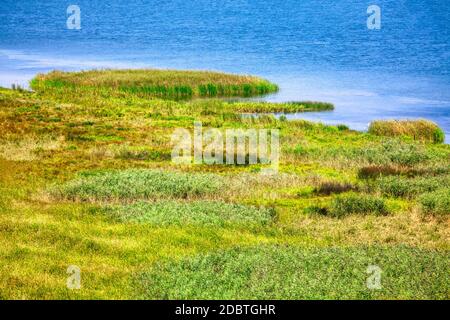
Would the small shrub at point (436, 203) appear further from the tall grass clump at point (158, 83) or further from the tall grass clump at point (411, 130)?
the tall grass clump at point (158, 83)

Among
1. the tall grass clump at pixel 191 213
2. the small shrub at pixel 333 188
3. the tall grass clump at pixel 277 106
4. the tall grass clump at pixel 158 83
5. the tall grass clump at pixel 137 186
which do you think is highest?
the tall grass clump at pixel 158 83

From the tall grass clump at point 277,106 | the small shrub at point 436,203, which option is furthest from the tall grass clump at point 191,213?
the tall grass clump at point 277,106

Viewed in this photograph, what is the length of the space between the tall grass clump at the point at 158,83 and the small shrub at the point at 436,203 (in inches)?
2115

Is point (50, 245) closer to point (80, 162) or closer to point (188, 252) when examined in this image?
point (188, 252)

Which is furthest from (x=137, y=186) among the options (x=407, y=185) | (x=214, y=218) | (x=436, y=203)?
(x=436, y=203)

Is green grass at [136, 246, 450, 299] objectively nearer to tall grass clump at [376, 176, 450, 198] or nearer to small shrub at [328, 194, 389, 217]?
small shrub at [328, 194, 389, 217]

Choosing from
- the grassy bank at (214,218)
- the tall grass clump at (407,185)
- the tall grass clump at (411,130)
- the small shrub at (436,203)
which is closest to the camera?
the grassy bank at (214,218)

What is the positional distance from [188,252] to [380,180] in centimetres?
1571

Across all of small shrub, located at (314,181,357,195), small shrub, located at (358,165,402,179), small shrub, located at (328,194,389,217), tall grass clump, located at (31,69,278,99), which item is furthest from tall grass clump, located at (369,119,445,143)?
tall grass clump, located at (31,69,278,99)

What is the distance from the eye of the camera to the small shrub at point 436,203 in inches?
1135

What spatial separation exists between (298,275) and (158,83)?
71.0m

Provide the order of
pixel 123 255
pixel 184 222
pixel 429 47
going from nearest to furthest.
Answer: pixel 123 255, pixel 184 222, pixel 429 47

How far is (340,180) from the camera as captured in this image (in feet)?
121
